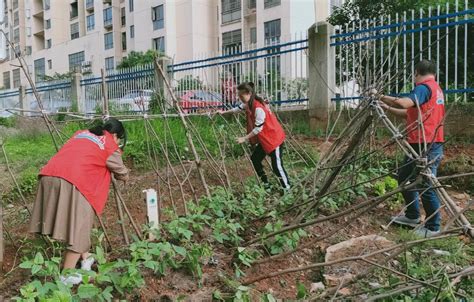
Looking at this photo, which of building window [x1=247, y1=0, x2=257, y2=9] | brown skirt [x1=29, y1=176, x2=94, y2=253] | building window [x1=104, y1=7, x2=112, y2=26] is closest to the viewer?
brown skirt [x1=29, y1=176, x2=94, y2=253]

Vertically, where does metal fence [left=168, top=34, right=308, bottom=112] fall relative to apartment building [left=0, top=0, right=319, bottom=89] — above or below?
below

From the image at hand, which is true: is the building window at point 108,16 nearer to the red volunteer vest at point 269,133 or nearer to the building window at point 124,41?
the building window at point 124,41

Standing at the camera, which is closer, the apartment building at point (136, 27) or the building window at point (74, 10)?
the apartment building at point (136, 27)

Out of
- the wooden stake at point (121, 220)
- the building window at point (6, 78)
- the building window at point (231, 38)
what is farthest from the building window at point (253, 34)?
the building window at point (6, 78)

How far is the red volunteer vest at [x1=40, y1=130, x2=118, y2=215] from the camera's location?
9.32 feet

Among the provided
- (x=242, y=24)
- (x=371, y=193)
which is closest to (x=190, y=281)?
(x=371, y=193)

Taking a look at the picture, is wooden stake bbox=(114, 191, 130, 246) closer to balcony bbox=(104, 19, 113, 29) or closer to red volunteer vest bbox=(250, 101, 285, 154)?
red volunteer vest bbox=(250, 101, 285, 154)

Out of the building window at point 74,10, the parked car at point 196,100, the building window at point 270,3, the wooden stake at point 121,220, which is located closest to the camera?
the wooden stake at point 121,220

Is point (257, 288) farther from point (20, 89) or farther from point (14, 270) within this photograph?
point (20, 89)

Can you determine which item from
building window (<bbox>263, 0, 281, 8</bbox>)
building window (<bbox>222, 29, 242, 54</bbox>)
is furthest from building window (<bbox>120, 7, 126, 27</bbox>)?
building window (<bbox>263, 0, 281, 8</bbox>)

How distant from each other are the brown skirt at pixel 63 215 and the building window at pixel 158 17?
29512 millimetres

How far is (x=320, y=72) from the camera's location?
7234 millimetres

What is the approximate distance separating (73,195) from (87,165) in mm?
206

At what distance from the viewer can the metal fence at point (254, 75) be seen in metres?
7.70
